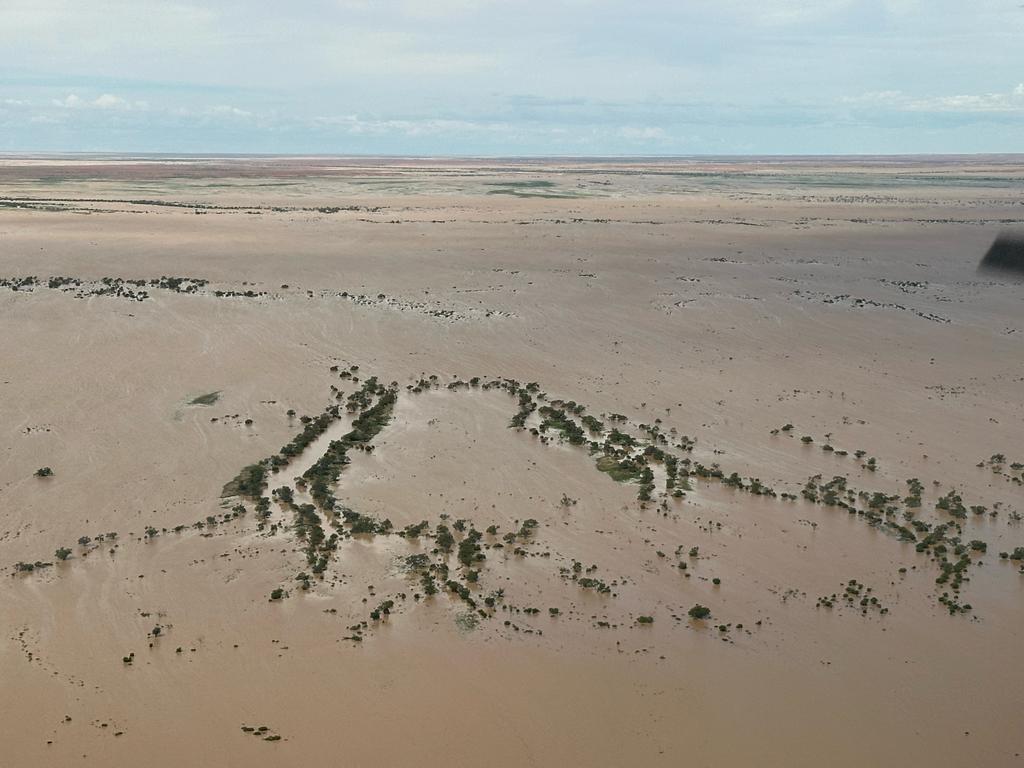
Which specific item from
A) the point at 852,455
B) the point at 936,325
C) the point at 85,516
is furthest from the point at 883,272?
the point at 85,516

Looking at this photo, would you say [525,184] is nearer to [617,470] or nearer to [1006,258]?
[1006,258]

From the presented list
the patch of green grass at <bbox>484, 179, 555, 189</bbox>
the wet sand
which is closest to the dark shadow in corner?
the wet sand

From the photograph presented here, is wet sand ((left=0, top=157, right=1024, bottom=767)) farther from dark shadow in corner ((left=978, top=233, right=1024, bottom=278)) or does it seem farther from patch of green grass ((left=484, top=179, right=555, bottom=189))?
patch of green grass ((left=484, top=179, right=555, bottom=189))

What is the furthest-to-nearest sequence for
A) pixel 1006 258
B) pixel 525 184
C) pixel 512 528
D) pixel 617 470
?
pixel 525 184 → pixel 1006 258 → pixel 617 470 → pixel 512 528

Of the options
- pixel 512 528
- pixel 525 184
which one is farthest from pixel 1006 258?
pixel 525 184

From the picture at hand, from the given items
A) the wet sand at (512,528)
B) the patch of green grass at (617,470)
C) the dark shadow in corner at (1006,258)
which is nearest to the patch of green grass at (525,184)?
the dark shadow in corner at (1006,258)

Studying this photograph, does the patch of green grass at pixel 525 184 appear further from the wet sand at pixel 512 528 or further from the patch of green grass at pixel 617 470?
the patch of green grass at pixel 617 470
